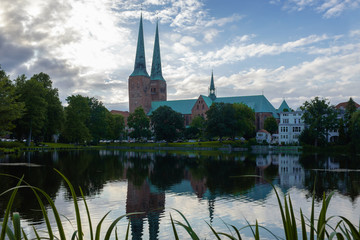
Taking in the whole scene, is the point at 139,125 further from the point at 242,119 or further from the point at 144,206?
the point at 144,206

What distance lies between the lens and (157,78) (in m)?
146

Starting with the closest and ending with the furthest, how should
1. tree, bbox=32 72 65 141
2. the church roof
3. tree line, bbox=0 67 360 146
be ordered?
tree line, bbox=0 67 360 146 < tree, bbox=32 72 65 141 < the church roof

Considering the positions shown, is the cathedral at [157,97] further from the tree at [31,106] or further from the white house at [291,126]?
the tree at [31,106]

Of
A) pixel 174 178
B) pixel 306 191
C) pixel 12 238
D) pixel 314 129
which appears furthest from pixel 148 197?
pixel 314 129

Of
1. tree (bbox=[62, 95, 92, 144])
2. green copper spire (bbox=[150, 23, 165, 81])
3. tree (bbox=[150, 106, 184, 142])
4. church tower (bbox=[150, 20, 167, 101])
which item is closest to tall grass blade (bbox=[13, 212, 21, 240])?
tree (bbox=[62, 95, 92, 144])

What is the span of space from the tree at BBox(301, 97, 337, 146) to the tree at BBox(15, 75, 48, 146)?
59656mm

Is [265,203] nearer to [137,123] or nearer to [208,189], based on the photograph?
[208,189]

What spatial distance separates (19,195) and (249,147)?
6985 centimetres

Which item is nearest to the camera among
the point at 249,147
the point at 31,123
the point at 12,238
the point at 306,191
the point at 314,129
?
the point at 12,238

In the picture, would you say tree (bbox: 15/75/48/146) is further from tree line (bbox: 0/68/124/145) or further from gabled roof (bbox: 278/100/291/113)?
gabled roof (bbox: 278/100/291/113)

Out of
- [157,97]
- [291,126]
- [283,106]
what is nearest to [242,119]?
[291,126]

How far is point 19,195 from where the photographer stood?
1656cm

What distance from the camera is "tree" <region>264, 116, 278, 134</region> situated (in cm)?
10981

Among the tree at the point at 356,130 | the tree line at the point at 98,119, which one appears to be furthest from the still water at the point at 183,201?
the tree at the point at 356,130
